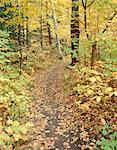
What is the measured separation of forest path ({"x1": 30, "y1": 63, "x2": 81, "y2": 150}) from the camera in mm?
7133

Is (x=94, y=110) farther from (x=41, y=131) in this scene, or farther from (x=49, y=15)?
(x=49, y=15)

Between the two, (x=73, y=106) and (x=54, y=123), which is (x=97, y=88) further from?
(x=73, y=106)

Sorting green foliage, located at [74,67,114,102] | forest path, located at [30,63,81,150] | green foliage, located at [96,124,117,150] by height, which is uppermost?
green foliage, located at [74,67,114,102]

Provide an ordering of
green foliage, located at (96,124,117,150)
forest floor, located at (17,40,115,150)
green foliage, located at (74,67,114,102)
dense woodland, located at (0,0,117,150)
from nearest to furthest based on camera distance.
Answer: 1. green foliage, located at (96,124,117,150)
2. green foliage, located at (74,67,114,102)
3. dense woodland, located at (0,0,117,150)
4. forest floor, located at (17,40,115,150)

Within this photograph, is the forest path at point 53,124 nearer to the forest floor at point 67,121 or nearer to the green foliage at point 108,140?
the forest floor at point 67,121

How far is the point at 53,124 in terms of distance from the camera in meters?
8.45

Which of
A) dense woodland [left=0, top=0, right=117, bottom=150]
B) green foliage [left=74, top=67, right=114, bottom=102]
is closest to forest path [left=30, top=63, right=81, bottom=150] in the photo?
dense woodland [left=0, top=0, right=117, bottom=150]

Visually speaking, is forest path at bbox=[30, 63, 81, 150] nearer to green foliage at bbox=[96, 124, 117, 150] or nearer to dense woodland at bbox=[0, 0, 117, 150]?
dense woodland at bbox=[0, 0, 117, 150]

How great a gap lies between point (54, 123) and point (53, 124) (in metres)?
0.08

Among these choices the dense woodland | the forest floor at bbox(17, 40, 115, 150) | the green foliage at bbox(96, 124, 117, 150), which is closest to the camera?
the green foliage at bbox(96, 124, 117, 150)

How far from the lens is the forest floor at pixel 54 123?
23.4 feet

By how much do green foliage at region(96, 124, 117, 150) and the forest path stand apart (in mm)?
746

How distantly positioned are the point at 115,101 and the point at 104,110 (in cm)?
47

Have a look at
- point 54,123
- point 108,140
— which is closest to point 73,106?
point 54,123
